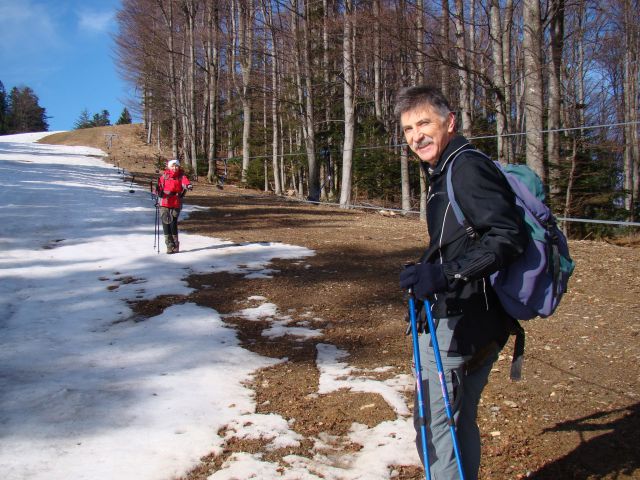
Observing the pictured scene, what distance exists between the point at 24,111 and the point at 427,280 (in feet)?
321

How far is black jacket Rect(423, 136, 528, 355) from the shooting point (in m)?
2.07

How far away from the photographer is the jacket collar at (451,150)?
7.56 feet

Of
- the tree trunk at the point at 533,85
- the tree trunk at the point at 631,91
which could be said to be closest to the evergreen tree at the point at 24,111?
the tree trunk at the point at 631,91

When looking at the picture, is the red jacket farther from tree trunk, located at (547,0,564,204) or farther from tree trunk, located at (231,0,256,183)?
tree trunk, located at (231,0,256,183)

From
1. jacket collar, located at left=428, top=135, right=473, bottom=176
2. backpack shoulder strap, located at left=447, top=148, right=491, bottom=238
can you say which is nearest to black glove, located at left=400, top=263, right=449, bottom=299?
backpack shoulder strap, located at left=447, top=148, right=491, bottom=238

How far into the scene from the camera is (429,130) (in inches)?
95.0

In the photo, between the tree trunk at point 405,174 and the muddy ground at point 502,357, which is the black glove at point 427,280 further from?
the tree trunk at point 405,174

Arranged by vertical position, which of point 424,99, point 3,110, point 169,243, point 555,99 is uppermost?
point 3,110

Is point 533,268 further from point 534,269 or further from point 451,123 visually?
point 451,123

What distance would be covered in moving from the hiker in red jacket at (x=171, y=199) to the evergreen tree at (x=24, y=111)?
84.6 m

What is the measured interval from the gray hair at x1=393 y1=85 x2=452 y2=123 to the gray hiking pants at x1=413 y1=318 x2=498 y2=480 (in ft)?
3.14

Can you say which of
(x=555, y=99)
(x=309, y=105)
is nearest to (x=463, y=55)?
(x=555, y=99)

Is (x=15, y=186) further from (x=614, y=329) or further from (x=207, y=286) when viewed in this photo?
(x=614, y=329)

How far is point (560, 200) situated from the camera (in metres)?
13.1
